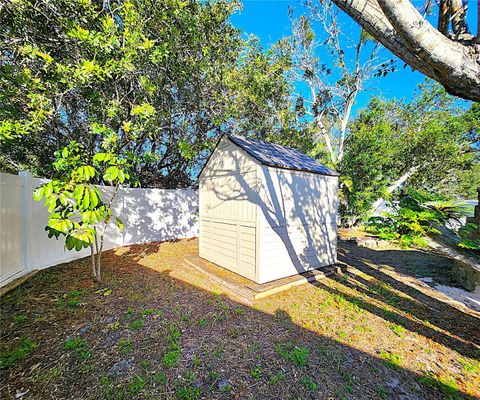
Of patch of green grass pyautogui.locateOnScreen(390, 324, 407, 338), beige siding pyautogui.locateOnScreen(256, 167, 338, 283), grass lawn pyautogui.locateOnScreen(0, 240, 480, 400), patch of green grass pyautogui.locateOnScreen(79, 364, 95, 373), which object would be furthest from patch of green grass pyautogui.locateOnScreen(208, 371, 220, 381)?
patch of green grass pyautogui.locateOnScreen(390, 324, 407, 338)

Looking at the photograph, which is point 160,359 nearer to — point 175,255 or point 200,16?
point 175,255

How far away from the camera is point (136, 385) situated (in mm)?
2031

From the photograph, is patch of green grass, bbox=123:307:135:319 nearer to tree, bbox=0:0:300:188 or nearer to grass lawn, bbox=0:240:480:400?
grass lawn, bbox=0:240:480:400

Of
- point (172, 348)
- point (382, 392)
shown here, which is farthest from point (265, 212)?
point (382, 392)

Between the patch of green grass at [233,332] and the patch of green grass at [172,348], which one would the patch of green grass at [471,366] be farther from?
the patch of green grass at [172,348]

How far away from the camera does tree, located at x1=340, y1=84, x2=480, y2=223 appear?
398 inches

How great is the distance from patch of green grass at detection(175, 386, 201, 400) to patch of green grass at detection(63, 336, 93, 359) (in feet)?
3.92

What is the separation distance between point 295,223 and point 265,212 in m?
0.91

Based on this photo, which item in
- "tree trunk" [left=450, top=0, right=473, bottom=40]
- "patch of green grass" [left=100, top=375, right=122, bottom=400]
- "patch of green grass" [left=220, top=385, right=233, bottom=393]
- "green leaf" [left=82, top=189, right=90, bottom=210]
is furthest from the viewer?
"green leaf" [left=82, top=189, right=90, bottom=210]

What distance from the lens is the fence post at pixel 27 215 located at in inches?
153

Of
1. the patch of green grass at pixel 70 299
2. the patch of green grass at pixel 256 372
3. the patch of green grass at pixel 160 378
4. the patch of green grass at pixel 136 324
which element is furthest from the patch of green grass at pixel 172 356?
the patch of green grass at pixel 70 299

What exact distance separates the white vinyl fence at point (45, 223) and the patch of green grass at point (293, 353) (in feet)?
15.0

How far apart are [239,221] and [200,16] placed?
581cm

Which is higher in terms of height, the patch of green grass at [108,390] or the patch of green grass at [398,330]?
the patch of green grass at [108,390]
